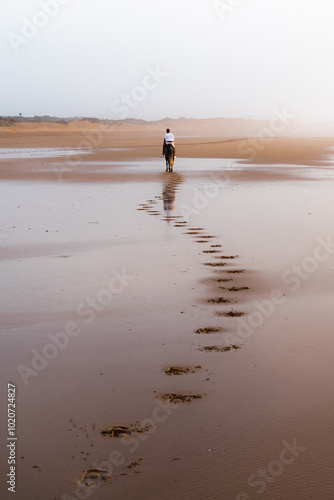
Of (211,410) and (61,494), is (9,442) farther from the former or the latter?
(211,410)

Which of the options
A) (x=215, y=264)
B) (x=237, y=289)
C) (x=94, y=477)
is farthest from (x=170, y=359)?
(x=215, y=264)

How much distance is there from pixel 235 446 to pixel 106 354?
1.59 metres

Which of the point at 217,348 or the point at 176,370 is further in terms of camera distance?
the point at 217,348

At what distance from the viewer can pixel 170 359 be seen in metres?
4.82

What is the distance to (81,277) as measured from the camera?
7355 millimetres

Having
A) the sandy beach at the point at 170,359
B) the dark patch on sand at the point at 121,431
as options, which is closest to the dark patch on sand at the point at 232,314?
the sandy beach at the point at 170,359

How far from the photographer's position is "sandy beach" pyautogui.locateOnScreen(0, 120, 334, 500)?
338 cm

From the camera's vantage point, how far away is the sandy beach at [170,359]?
3.38m

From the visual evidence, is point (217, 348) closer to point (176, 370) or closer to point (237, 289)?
point (176, 370)

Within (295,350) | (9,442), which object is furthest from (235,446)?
(295,350)

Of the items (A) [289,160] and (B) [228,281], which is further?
(A) [289,160]

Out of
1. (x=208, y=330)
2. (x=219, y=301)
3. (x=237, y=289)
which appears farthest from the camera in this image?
Result: (x=237, y=289)

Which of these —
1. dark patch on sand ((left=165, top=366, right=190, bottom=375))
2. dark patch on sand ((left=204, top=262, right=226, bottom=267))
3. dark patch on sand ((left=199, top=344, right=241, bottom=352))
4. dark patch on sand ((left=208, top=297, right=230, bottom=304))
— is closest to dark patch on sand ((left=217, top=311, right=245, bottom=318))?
dark patch on sand ((left=208, top=297, right=230, bottom=304))

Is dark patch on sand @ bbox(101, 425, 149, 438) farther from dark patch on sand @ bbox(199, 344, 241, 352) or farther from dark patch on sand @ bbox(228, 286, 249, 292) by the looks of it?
dark patch on sand @ bbox(228, 286, 249, 292)
